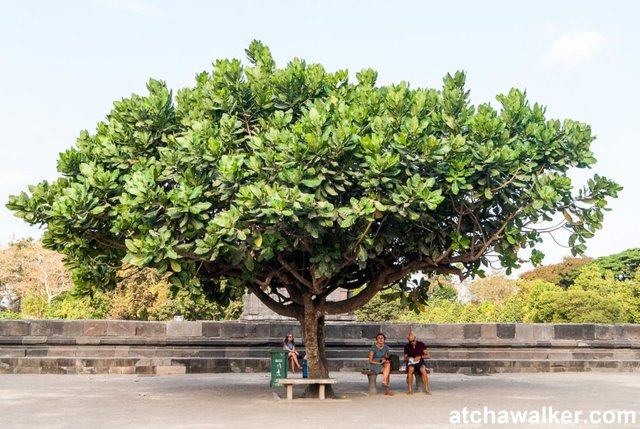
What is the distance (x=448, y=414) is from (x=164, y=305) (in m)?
29.7

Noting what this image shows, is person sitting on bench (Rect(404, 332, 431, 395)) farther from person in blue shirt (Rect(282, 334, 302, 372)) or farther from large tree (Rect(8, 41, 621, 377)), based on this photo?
person in blue shirt (Rect(282, 334, 302, 372))

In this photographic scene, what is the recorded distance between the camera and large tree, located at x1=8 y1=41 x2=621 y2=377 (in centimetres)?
Answer: 973

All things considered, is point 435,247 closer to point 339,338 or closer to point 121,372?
point 339,338

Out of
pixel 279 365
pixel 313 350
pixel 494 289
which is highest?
pixel 494 289

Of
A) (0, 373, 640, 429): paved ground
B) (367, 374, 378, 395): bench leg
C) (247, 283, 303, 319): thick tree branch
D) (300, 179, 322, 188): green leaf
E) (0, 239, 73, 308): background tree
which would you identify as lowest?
(0, 373, 640, 429): paved ground

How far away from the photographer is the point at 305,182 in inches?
378

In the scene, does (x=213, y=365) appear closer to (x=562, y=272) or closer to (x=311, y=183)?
(x=311, y=183)

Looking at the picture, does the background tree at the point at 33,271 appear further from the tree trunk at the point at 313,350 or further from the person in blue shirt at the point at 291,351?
the tree trunk at the point at 313,350

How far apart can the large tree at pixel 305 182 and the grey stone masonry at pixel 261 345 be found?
6.17m

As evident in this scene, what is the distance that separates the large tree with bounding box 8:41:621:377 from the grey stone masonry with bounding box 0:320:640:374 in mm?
6170

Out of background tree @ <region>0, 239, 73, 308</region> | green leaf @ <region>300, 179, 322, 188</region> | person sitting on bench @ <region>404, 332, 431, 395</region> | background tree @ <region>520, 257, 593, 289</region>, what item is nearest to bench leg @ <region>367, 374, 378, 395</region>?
person sitting on bench @ <region>404, 332, 431, 395</region>

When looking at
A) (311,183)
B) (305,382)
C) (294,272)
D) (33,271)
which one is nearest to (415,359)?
(305,382)

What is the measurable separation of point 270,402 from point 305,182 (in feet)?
12.3

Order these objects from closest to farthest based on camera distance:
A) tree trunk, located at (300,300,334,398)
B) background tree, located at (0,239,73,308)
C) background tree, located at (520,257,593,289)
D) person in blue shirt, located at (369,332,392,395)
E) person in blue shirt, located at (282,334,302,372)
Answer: tree trunk, located at (300,300,334,398), person in blue shirt, located at (369,332,392,395), person in blue shirt, located at (282,334,302,372), background tree, located at (0,239,73,308), background tree, located at (520,257,593,289)
